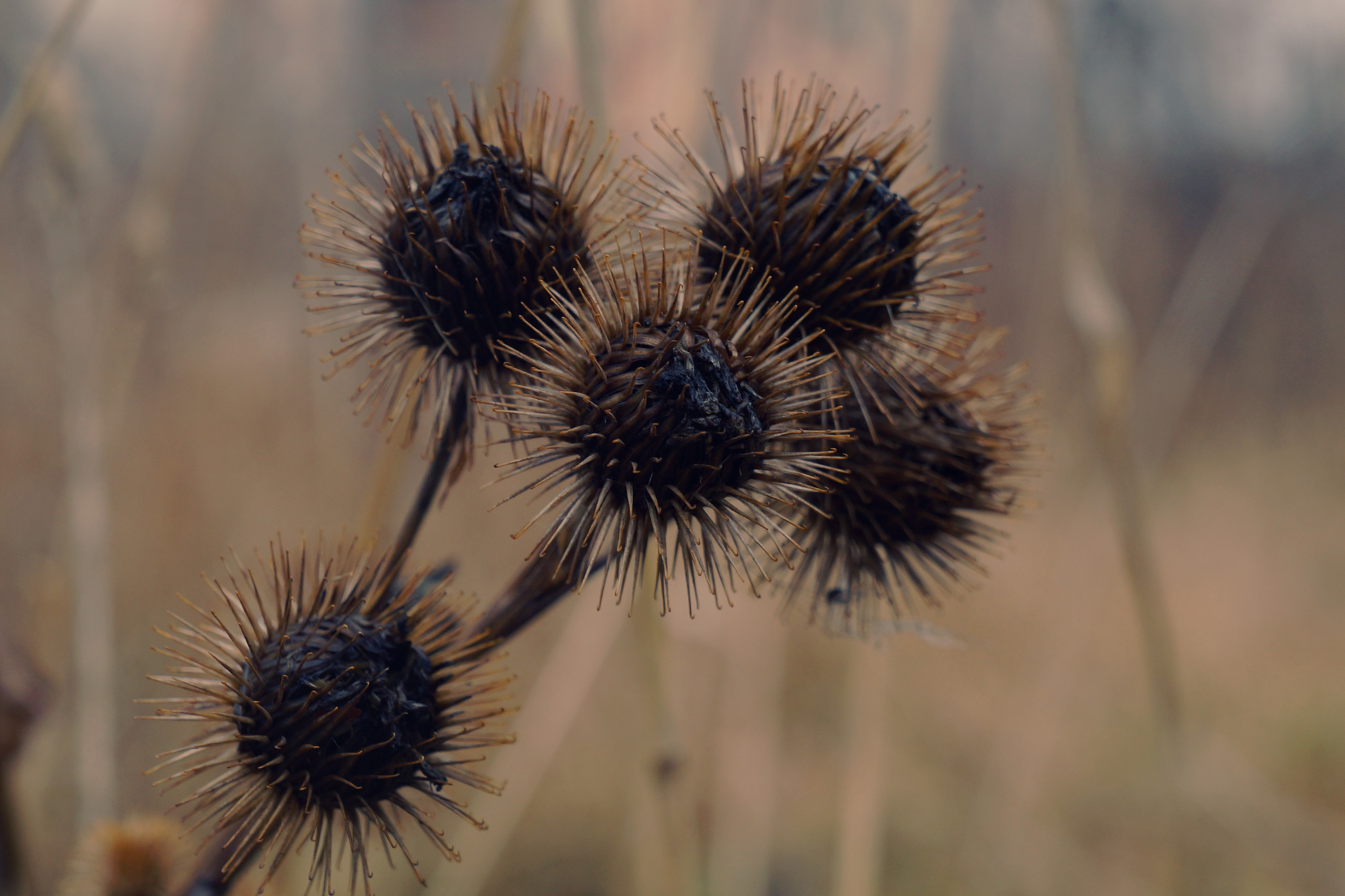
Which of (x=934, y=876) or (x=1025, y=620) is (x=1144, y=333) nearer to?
(x=1025, y=620)

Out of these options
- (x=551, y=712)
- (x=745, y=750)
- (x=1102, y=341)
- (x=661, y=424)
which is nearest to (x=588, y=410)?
(x=661, y=424)

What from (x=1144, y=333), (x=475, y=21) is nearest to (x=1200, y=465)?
(x=1144, y=333)

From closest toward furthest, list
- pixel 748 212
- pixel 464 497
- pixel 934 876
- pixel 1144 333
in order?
pixel 748 212 → pixel 934 876 → pixel 464 497 → pixel 1144 333

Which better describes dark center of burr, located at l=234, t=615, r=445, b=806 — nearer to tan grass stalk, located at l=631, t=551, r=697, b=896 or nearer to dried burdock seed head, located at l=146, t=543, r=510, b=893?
dried burdock seed head, located at l=146, t=543, r=510, b=893

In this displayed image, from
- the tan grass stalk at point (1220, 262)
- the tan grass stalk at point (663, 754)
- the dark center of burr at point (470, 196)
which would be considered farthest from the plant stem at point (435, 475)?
the tan grass stalk at point (1220, 262)

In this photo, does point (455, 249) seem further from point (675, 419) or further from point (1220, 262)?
point (1220, 262)
